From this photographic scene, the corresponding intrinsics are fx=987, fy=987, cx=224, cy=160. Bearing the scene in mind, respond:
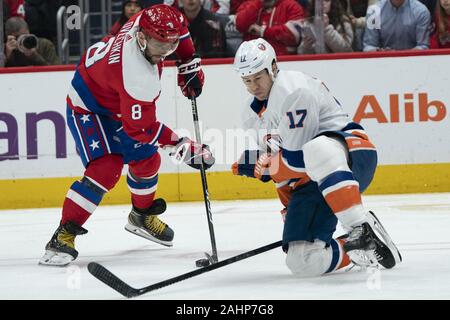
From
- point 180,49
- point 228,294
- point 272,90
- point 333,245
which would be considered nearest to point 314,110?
point 272,90

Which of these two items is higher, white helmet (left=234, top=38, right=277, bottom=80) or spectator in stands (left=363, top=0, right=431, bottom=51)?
white helmet (left=234, top=38, right=277, bottom=80)

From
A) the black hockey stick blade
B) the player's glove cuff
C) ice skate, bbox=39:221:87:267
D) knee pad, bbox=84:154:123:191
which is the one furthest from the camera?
knee pad, bbox=84:154:123:191

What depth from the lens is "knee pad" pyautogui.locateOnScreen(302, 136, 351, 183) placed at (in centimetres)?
338

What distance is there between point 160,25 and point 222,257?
1.03 meters

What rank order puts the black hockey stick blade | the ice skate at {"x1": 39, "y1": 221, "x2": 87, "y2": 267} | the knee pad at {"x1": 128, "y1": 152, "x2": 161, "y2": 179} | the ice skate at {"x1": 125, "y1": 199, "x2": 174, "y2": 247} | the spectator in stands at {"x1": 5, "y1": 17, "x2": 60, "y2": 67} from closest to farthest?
the black hockey stick blade, the ice skate at {"x1": 39, "y1": 221, "x2": 87, "y2": 267}, the knee pad at {"x1": 128, "y1": 152, "x2": 161, "y2": 179}, the ice skate at {"x1": 125, "y1": 199, "x2": 174, "y2": 247}, the spectator in stands at {"x1": 5, "y1": 17, "x2": 60, "y2": 67}

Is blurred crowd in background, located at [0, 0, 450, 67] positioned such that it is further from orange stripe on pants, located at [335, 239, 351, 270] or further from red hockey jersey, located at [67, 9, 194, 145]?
orange stripe on pants, located at [335, 239, 351, 270]

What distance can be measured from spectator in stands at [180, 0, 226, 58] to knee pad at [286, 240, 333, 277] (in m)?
3.02

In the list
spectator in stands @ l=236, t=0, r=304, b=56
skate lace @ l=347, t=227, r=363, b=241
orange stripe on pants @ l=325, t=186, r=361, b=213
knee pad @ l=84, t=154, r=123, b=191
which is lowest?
knee pad @ l=84, t=154, r=123, b=191

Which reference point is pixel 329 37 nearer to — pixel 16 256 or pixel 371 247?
pixel 16 256

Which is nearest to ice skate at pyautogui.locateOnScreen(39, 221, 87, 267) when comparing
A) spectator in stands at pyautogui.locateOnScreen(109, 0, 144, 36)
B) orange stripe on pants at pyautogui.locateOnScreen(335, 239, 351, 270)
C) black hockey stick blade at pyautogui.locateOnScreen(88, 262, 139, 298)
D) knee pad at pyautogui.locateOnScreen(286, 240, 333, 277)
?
black hockey stick blade at pyautogui.locateOnScreen(88, 262, 139, 298)

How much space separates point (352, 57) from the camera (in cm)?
640

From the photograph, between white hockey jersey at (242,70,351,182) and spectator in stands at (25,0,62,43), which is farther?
spectator in stands at (25,0,62,43)

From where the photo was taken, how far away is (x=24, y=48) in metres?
6.46

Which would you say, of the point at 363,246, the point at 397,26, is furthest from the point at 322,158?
the point at 397,26
